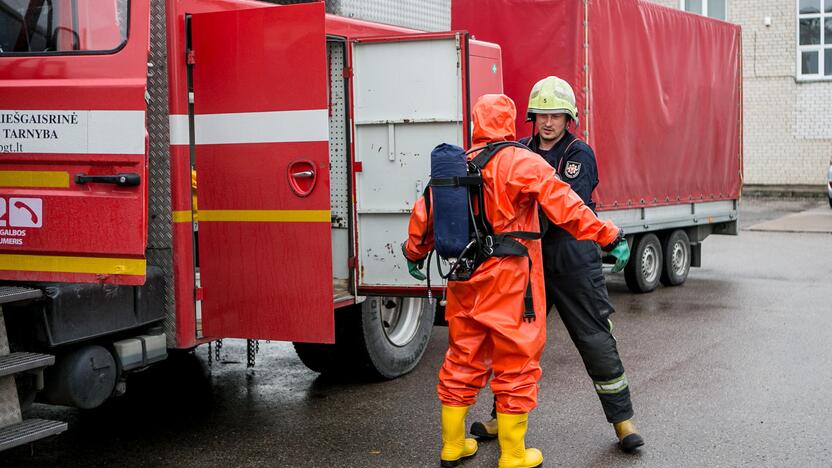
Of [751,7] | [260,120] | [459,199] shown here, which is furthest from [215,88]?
[751,7]

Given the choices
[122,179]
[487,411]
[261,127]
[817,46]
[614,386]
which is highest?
[817,46]

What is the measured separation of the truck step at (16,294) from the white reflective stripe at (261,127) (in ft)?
3.93

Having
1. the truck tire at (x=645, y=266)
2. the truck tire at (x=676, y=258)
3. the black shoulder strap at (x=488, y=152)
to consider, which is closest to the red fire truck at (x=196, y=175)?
the black shoulder strap at (x=488, y=152)

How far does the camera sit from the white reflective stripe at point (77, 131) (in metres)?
4.92

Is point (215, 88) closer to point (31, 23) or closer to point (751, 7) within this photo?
point (31, 23)

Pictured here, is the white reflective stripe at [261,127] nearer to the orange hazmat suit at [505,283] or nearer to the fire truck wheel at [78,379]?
the orange hazmat suit at [505,283]

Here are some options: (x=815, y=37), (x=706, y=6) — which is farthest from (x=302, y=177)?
(x=815, y=37)

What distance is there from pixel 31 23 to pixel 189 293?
1.58 metres

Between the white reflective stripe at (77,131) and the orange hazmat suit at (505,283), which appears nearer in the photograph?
the white reflective stripe at (77,131)

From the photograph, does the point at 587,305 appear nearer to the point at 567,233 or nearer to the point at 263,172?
the point at 567,233

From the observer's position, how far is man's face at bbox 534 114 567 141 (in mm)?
5637

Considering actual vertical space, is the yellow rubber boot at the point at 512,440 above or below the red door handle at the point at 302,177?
below

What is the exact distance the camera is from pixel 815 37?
26.9 m

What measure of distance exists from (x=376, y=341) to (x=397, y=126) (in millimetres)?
1514
